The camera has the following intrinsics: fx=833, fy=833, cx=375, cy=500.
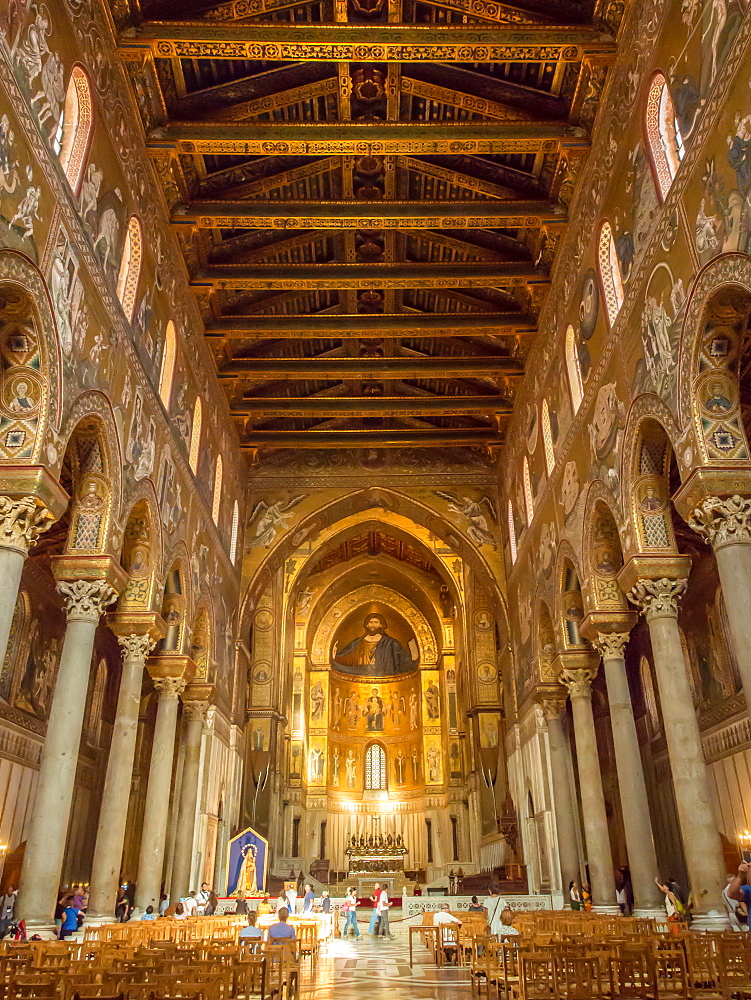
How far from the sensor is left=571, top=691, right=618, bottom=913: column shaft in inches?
648

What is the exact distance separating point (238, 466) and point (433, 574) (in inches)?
604

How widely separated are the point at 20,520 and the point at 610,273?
11.2 meters

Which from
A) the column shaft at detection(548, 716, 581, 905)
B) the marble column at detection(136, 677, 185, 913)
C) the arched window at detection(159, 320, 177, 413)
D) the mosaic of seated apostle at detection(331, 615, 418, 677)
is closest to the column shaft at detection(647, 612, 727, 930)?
the column shaft at detection(548, 716, 581, 905)

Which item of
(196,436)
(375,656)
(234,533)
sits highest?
(375,656)

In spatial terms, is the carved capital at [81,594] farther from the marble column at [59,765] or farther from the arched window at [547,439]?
the arched window at [547,439]

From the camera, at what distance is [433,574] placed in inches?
1572

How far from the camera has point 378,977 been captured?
11.8 metres

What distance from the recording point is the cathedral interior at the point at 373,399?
1110 centimetres

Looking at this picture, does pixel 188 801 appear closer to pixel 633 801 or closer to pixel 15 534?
pixel 633 801

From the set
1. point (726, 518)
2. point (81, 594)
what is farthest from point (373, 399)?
point (726, 518)

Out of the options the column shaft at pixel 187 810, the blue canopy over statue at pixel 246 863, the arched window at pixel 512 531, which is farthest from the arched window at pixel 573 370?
the blue canopy over statue at pixel 246 863

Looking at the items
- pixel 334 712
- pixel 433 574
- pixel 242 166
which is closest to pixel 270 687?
pixel 433 574

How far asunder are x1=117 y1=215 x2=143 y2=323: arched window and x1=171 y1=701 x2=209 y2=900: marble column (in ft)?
35.6

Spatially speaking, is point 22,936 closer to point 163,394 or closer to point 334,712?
point 163,394
